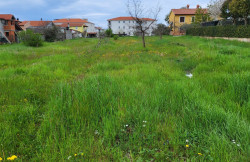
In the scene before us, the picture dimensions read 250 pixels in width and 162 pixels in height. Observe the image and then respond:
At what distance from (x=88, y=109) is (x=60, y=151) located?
3.50ft

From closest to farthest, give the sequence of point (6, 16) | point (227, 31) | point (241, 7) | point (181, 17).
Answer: point (241, 7) → point (227, 31) → point (6, 16) → point (181, 17)

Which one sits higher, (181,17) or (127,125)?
(181,17)

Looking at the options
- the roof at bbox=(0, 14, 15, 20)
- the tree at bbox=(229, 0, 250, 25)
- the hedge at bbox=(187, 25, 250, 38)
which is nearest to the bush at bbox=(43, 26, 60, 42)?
the roof at bbox=(0, 14, 15, 20)

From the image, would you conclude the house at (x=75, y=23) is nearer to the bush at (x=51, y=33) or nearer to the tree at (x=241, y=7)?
the bush at (x=51, y=33)

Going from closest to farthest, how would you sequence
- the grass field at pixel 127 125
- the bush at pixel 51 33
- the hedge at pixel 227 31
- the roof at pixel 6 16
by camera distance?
1. the grass field at pixel 127 125
2. the hedge at pixel 227 31
3. the roof at pixel 6 16
4. the bush at pixel 51 33

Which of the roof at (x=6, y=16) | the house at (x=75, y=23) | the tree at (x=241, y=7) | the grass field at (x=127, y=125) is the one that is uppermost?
the house at (x=75, y=23)

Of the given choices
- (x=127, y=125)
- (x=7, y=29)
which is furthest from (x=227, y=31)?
(x=7, y=29)

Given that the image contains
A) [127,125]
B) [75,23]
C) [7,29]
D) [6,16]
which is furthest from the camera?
[75,23]

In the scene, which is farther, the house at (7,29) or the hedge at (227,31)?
the house at (7,29)

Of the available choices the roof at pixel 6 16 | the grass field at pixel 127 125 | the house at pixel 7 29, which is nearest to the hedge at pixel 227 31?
the grass field at pixel 127 125

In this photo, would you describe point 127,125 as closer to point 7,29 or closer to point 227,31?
point 227,31

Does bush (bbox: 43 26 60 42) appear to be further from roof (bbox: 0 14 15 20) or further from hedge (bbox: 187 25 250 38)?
hedge (bbox: 187 25 250 38)

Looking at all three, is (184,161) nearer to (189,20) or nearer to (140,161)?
(140,161)

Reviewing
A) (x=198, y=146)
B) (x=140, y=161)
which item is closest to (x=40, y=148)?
(x=140, y=161)
